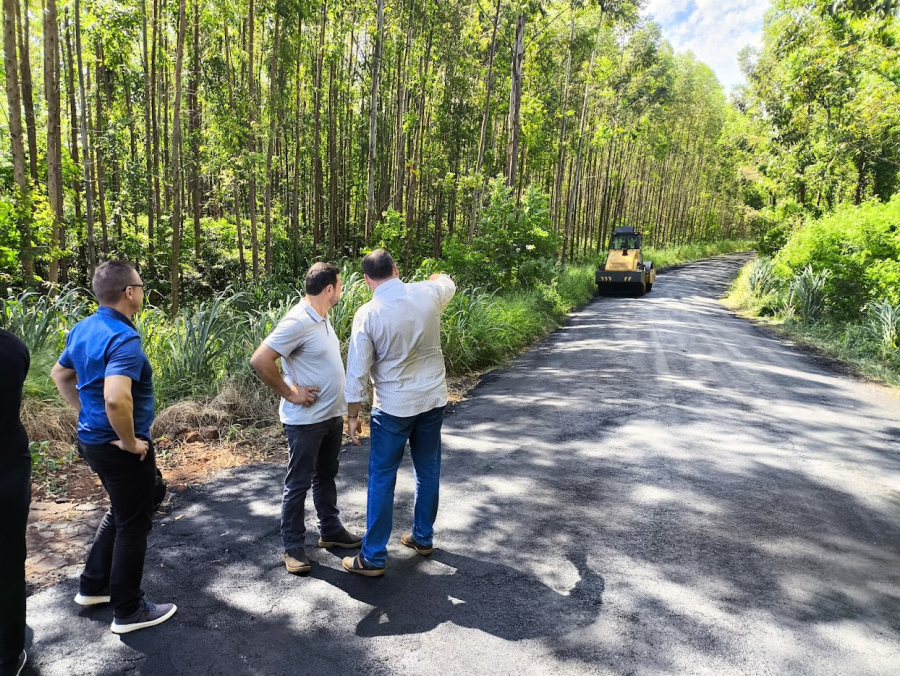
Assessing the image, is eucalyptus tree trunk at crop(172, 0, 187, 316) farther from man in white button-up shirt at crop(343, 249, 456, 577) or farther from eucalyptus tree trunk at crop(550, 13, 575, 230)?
eucalyptus tree trunk at crop(550, 13, 575, 230)

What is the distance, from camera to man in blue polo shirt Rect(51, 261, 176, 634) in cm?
230

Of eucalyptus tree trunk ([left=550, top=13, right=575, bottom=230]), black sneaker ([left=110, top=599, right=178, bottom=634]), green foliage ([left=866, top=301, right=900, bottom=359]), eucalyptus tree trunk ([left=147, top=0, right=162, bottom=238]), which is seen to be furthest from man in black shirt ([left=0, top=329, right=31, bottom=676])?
eucalyptus tree trunk ([left=550, top=13, right=575, bottom=230])

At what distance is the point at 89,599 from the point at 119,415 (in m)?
1.12

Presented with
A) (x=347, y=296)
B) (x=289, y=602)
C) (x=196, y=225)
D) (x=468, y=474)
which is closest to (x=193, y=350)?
(x=347, y=296)

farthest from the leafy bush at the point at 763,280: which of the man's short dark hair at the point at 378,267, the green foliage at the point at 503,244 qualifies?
the man's short dark hair at the point at 378,267

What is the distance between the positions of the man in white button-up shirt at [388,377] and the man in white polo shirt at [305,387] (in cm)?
13

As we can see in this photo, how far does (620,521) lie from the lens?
361 centimetres

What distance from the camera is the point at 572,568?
120 inches

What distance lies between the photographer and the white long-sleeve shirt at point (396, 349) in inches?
114

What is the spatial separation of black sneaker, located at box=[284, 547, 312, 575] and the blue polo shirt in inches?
42.9

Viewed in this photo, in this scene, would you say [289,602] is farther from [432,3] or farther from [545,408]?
[432,3]

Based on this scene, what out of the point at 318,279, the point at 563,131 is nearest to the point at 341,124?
→ the point at 563,131

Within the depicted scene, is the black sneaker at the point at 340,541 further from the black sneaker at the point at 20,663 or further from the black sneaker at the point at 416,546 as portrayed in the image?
the black sneaker at the point at 20,663

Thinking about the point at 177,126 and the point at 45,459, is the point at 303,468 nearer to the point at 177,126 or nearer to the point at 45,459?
the point at 45,459
